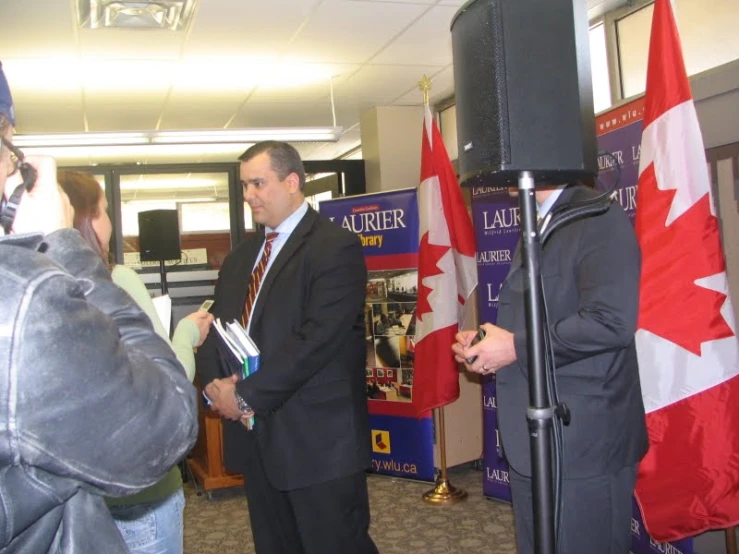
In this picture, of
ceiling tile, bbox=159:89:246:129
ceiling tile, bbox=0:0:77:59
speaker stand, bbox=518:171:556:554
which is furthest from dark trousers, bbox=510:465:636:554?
ceiling tile, bbox=159:89:246:129

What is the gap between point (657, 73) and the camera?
247 centimetres

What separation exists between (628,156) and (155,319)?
2.06 metres

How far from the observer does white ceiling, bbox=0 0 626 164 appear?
13.3ft

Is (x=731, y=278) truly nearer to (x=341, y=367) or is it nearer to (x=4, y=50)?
(x=341, y=367)

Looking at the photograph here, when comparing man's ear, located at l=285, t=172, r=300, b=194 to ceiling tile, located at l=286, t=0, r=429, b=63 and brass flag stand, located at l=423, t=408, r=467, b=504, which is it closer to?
ceiling tile, located at l=286, t=0, r=429, b=63

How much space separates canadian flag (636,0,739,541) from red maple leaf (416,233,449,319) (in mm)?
1687

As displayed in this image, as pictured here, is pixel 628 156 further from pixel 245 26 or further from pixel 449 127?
pixel 449 127

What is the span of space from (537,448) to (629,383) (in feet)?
1.58

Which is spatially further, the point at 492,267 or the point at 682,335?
the point at 492,267

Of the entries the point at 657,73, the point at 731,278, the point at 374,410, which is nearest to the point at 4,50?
the point at 374,410

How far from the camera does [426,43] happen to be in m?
4.73

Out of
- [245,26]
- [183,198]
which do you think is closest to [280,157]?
[245,26]

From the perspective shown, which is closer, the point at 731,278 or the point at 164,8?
the point at 731,278

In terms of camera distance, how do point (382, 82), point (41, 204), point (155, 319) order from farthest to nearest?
point (382, 82), point (155, 319), point (41, 204)
